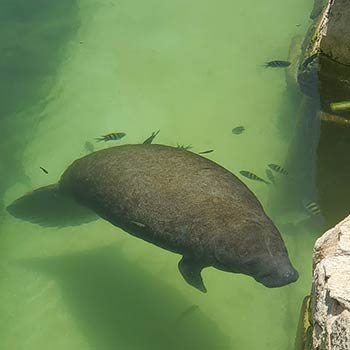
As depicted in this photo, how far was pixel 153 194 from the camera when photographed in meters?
5.12

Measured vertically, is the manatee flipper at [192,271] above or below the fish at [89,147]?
above

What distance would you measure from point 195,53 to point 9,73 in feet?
7.67

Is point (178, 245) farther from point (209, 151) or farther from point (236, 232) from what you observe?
point (209, 151)

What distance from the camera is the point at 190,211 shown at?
4.97 metres

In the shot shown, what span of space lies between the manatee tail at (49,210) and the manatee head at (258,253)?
5.42 feet

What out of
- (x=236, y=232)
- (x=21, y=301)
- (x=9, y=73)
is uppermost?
(x=236, y=232)

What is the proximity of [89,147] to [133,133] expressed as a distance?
19.8 inches

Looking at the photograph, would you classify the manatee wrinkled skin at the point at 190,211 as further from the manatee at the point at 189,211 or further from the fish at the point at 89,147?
the fish at the point at 89,147

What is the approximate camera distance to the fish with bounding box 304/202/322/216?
614 centimetres

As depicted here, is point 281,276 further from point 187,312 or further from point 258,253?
point 187,312

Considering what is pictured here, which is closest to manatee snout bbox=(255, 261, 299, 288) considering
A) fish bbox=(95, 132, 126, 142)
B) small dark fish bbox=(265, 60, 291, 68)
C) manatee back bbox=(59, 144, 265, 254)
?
manatee back bbox=(59, 144, 265, 254)

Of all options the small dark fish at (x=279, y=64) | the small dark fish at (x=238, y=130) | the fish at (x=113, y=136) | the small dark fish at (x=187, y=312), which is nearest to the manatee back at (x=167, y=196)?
the small dark fish at (x=187, y=312)

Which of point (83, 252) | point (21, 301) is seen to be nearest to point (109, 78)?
point (83, 252)

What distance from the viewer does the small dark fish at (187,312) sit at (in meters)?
5.60
